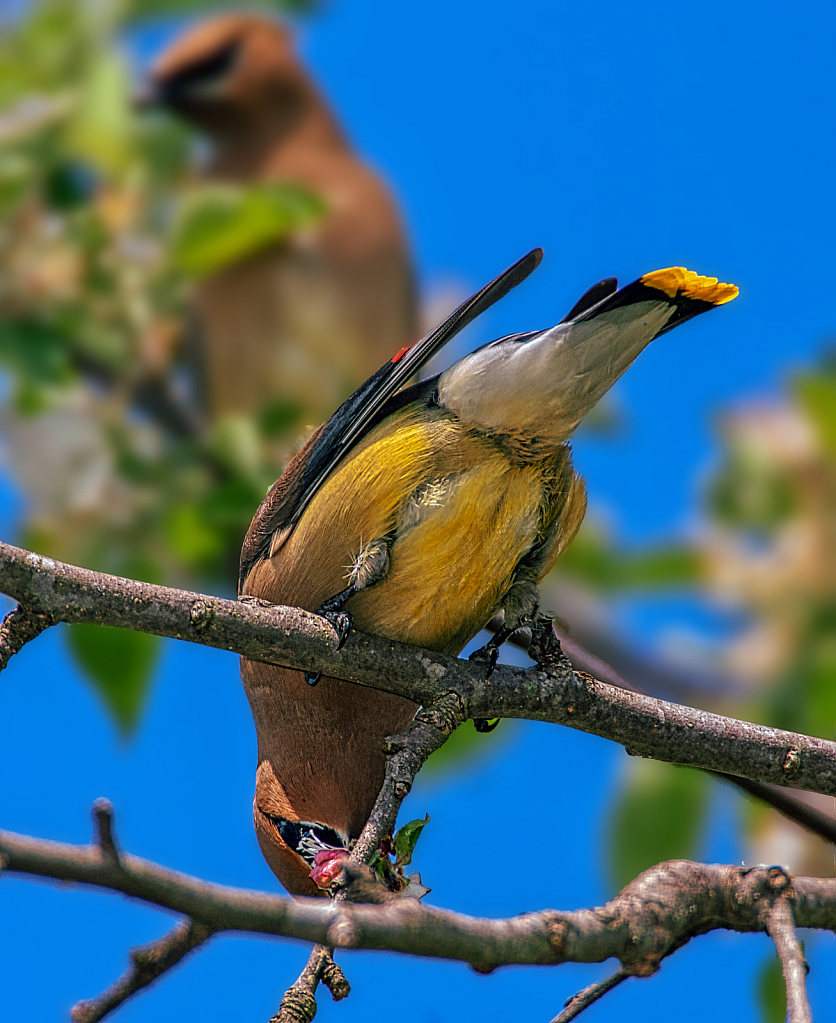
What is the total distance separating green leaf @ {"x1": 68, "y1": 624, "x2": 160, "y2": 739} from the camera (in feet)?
14.4

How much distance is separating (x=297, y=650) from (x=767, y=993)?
1551mm

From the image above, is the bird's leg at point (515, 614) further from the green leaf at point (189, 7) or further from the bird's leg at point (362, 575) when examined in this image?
the green leaf at point (189, 7)

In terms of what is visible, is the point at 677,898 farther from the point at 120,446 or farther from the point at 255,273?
the point at 255,273

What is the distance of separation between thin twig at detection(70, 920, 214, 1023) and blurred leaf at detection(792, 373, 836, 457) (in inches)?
122

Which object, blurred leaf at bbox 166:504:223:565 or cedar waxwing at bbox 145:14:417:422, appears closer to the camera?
blurred leaf at bbox 166:504:223:565

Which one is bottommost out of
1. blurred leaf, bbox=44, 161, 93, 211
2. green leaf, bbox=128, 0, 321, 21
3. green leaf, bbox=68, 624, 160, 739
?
green leaf, bbox=68, 624, 160, 739

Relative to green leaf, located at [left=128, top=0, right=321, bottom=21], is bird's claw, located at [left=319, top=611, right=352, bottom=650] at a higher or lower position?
lower

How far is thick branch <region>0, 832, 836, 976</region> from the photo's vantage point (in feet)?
4.44

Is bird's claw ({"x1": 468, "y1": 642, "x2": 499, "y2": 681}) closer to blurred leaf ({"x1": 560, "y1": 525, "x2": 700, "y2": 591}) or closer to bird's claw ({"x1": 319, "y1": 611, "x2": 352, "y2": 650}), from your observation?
A: bird's claw ({"x1": 319, "y1": 611, "x2": 352, "y2": 650})

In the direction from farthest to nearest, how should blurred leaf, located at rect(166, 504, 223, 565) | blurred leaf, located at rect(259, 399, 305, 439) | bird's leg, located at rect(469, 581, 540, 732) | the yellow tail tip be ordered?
blurred leaf, located at rect(259, 399, 305, 439)
blurred leaf, located at rect(166, 504, 223, 565)
bird's leg, located at rect(469, 581, 540, 732)
the yellow tail tip

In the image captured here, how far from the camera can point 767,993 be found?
293 centimetres

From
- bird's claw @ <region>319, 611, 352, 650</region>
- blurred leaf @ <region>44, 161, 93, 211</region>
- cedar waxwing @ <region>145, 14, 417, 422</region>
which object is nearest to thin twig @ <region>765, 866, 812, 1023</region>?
bird's claw @ <region>319, 611, 352, 650</region>

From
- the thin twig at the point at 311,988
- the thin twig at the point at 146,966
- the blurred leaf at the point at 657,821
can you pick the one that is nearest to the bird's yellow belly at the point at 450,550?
the thin twig at the point at 311,988

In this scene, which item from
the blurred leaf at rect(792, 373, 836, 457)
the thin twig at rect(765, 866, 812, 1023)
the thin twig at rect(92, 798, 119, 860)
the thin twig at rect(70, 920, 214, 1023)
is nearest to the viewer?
the thin twig at rect(92, 798, 119, 860)
